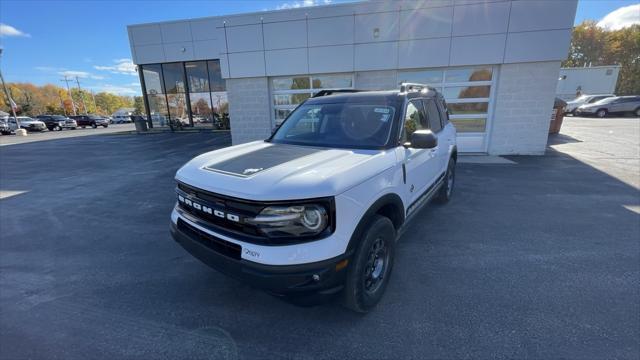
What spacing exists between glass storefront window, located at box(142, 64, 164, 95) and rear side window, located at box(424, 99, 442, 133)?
2210cm

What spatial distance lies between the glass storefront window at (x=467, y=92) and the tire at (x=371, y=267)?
28.1ft

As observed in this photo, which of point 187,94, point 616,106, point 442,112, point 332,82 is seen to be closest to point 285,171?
point 442,112

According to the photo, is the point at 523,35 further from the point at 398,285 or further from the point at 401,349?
the point at 401,349

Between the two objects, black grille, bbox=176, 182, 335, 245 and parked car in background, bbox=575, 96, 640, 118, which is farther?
parked car in background, bbox=575, 96, 640, 118

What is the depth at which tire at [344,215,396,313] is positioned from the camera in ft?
7.33

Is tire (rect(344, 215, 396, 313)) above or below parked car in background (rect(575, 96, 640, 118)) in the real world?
below

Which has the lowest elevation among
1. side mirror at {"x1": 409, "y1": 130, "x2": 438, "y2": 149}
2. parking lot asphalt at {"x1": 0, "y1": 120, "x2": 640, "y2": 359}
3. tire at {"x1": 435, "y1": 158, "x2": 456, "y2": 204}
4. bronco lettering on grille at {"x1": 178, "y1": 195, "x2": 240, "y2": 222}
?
parking lot asphalt at {"x1": 0, "y1": 120, "x2": 640, "y2": 359}

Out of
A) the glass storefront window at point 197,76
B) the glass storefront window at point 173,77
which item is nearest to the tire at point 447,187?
the glass storefront window at point 197,76

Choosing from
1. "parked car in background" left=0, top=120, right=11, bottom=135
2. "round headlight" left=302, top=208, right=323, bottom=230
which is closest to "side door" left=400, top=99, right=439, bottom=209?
"round headlight" left=302, top=208, right=323, bottom=230

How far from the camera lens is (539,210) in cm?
482

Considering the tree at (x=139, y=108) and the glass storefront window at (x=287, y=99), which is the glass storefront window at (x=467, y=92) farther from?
the tree at (x=139, y=108)

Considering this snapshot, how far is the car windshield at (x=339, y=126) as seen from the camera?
2951 millimetres

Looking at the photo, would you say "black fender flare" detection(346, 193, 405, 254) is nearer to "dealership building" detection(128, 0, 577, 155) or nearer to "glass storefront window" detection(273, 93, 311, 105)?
"dealership building" detection(128, 0, 577, 155)

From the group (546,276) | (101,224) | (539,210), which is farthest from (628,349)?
(101,224)
